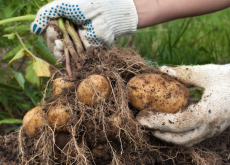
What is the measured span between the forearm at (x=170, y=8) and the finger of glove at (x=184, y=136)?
946mm

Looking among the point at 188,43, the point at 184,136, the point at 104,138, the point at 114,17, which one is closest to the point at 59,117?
the point at 104,138

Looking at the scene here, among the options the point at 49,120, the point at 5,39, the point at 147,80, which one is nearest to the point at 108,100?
the point at 147,80

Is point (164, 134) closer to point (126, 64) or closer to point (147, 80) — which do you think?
point (147, 80)

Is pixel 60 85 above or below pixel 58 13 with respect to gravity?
below

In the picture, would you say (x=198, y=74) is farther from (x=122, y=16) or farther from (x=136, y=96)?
(x=122, y=16)

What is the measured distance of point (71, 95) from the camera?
1419 millimetres

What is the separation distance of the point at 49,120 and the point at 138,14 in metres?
1.10

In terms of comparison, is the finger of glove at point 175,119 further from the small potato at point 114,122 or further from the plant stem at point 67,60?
the plant stem at point 67,60

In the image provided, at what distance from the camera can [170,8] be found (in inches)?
69.9

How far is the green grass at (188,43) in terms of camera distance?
252 centimetres

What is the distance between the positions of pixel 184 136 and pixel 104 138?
0.48 m

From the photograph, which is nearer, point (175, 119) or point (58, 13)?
point (175, 119)

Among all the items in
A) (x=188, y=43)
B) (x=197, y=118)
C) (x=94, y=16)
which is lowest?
(x=188, y=43)

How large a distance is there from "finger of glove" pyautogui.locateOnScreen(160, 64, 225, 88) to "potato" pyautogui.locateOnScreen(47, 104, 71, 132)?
766mm
